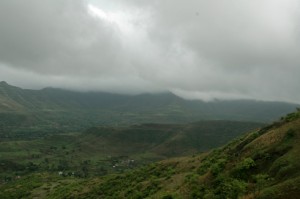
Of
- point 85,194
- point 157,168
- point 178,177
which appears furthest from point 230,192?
point 85,194

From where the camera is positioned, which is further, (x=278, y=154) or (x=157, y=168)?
(x=157, y=168)

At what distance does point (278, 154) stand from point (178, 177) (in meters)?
22.5

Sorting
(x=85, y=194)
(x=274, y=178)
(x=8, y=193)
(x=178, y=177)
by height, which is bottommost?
(x=8, y=193)

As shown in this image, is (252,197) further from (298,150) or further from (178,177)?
(178,177)

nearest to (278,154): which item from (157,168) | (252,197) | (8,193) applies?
(252,197)

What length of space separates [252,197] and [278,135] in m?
13.2

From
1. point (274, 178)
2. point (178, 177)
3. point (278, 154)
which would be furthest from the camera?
point (178, 177)

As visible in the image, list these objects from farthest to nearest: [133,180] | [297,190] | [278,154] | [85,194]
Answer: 1. [85,194]
2. [133,180]
3. [278,154]
4. [297,190]

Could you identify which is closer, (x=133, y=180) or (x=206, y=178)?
(x=206, y=178)

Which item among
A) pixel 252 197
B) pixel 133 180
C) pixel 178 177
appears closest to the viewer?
pixel 252 197

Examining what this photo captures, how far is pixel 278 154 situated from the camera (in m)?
32.7

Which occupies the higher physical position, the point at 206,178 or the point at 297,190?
the point at 297,190

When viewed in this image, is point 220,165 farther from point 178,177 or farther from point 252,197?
point 178,177

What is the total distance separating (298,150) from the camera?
30.4m
